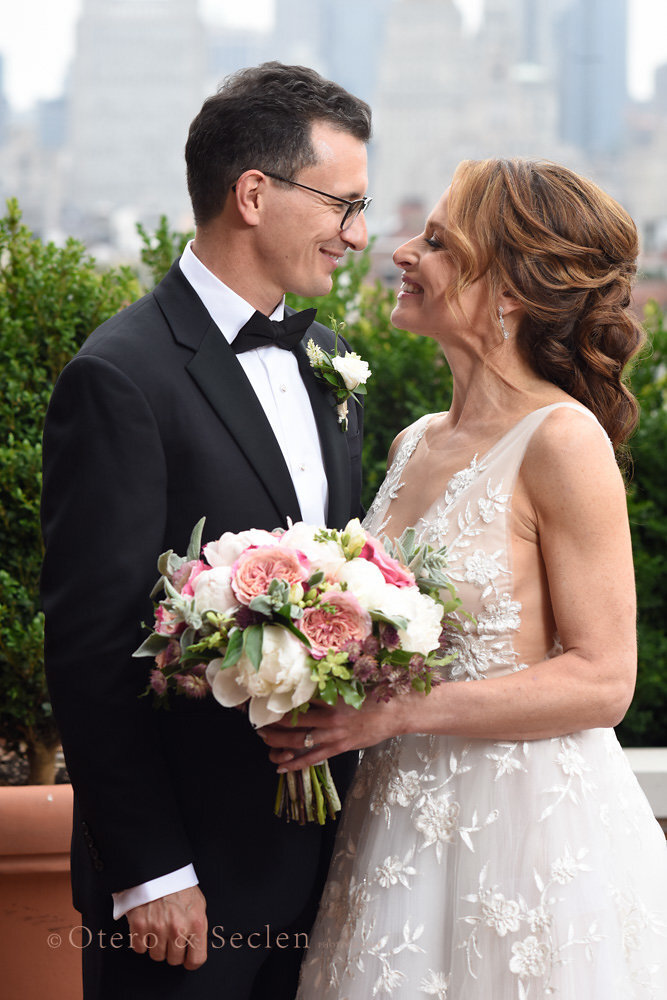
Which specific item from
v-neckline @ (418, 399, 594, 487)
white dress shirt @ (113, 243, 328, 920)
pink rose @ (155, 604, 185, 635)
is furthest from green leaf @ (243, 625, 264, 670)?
v-neckline @ (418, 399, 594, 487)

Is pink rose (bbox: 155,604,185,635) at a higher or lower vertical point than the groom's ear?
lower

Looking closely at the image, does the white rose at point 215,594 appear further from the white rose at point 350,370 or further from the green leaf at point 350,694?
the white rose at point 350,370

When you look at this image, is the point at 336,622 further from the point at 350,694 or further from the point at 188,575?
the point at 188,575

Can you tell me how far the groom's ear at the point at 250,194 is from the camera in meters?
2.43

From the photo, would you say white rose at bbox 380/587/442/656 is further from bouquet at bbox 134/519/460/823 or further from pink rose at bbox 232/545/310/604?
pink rose at bbox 232/545/310/604

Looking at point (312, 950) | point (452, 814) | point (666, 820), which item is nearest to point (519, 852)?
point (452, 814)

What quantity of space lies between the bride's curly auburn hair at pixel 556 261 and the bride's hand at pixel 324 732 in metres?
0.94

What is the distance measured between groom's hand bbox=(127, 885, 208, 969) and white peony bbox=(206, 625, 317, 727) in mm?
493

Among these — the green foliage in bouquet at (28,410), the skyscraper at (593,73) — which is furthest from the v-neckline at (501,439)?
the skyscraper at (593,73)

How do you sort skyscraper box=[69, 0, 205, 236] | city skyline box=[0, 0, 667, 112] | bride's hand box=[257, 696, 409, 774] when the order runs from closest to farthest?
bride's hand box=[257, 696, 409, 774] < city skyline box=[0, 0, 667, 112] < skyscraper box=[69, 0, 205, 236]

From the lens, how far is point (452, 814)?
7.30 ft

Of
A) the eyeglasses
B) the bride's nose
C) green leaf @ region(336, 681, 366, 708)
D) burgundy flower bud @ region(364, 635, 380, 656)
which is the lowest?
green leaf @ region(336, 681, 366, 708)

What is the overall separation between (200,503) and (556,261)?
0.95 metres

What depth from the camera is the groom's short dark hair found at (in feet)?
8.04
